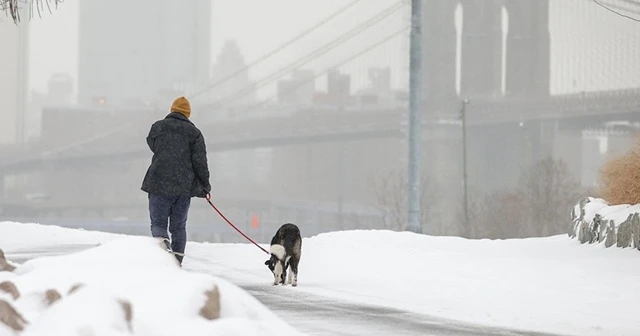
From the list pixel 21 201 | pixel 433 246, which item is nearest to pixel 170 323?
pixel 433 246

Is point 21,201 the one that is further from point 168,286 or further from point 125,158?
point 168,286

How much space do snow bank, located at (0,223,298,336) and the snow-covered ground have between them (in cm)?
315

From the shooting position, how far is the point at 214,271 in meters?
12.7

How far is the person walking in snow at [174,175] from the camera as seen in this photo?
1055cm

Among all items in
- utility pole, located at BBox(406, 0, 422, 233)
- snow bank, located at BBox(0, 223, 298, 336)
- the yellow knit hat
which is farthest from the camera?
utility pole, located at BBox(406, 0, 422, 233)

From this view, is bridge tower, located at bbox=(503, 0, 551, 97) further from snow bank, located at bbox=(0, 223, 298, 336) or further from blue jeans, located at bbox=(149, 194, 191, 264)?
snow bank, located at bbox=(0, 223, 298, 336)

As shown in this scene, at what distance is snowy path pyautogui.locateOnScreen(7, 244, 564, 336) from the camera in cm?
779

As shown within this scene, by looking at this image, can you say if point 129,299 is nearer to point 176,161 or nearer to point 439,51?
point 176,161

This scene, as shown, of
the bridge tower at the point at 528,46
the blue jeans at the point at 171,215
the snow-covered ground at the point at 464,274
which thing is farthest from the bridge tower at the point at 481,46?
the blue jeans at the point at 171,215

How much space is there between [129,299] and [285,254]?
629cm

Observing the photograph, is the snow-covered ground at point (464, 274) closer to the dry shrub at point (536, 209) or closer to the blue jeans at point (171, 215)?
the blue jeans at point (171, 215)

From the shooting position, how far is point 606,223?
14.9 meters

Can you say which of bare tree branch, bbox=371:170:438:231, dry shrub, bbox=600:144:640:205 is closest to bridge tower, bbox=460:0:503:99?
bare tree branch, bbox=371:170:438:231

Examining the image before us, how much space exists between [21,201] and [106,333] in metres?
143
